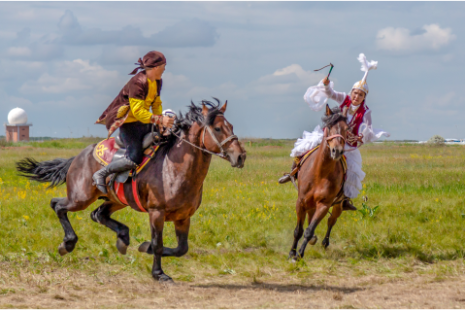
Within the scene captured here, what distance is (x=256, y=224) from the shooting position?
35.5 ft

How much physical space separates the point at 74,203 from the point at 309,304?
3.77 m

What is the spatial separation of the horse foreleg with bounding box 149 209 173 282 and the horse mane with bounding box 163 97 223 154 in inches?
34.7

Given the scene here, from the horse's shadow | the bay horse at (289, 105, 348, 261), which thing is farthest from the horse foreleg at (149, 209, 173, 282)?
the bay horse at (289, 105, 348, 261)

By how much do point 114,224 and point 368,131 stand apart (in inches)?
180

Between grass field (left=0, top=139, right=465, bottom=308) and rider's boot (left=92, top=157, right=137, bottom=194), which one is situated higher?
rider's boot (left=92, top=157, right=137, bottom=194)

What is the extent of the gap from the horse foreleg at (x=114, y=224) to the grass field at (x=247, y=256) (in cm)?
50

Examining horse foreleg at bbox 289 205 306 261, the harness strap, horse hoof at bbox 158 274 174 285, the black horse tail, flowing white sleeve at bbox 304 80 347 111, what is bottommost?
horse hoof at bbox 158 274 174 285

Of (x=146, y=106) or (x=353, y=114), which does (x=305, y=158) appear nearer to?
(x=353, y=114)

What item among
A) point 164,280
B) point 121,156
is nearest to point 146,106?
point 121,156

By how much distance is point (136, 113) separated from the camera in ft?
23.0

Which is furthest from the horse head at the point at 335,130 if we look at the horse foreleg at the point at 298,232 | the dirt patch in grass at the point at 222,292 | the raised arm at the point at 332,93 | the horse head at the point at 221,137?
the horse head at the point at 221,137

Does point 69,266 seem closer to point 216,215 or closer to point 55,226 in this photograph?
point 55,226

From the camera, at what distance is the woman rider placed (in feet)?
23.3

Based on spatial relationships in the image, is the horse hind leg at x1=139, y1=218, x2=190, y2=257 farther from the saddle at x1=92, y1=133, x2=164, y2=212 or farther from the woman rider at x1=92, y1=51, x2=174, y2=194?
the woman rider at x1=92, y1=51, x2=174, y2=194
